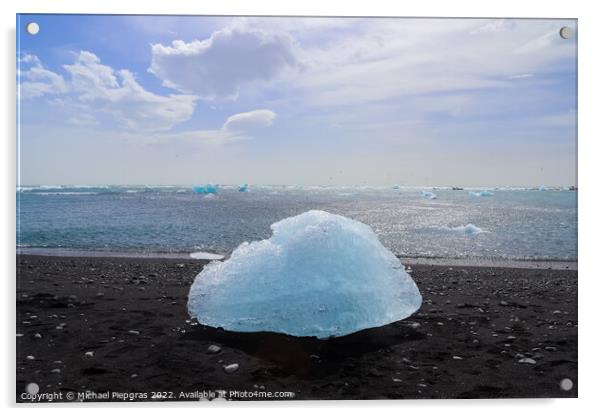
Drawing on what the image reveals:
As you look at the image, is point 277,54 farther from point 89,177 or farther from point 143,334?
point 143,334

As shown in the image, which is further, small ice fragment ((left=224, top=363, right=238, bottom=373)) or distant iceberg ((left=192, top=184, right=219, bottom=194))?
distant iceberg ((left=192, top=184, right=219, bottom=194))

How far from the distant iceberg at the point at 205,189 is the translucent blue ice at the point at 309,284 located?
631 mm

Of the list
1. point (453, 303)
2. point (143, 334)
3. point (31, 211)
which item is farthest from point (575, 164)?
point (31, 211)

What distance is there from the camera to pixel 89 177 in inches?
133

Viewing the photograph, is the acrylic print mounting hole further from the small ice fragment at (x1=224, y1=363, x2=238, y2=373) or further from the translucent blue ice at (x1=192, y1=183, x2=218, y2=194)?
the small ice fragment at (x1=224, y1=363, x2=238, y2=373)

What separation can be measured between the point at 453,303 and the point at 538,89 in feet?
6.07

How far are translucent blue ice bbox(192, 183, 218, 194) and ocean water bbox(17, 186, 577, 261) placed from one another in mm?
56

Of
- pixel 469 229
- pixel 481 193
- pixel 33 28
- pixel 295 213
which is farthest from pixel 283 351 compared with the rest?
pixel 33 28

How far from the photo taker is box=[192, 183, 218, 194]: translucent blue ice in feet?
11.5

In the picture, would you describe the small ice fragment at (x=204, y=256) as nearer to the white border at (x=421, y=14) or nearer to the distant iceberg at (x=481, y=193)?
the white border at (x=421, y=14)

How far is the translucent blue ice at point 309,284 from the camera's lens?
305 cm

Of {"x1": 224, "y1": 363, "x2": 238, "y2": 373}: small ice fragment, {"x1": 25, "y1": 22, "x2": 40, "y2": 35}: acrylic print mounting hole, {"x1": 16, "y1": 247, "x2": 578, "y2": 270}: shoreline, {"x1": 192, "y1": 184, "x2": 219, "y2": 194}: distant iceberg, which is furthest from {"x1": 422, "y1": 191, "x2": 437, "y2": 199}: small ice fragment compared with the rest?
{"x1": 25, "y1": 22, "x2": 40, "y2": 35}: acrylic print mounting hole

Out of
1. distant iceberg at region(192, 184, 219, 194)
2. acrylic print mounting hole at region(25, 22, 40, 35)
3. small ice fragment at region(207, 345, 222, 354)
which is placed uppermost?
acrylic print mounting hole at region(25, 22, 40, 35)

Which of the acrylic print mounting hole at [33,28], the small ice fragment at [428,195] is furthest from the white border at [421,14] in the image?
the small ice fragment at [428,195]
